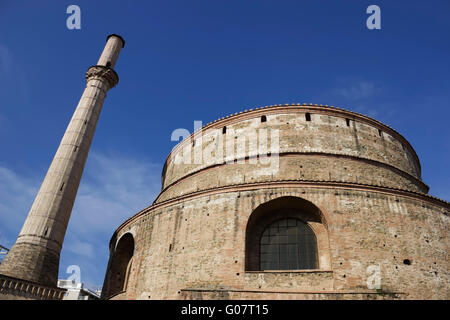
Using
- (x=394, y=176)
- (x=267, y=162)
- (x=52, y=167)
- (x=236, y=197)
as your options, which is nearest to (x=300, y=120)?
(x=267, y=162)

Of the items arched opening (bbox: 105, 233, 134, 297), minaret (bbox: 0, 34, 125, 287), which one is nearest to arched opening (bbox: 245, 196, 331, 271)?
arched opening (bbox: 105, 233, 134, 297)

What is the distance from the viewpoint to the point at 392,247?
10711 millimetres

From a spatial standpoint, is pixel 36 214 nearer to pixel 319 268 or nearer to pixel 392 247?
pixel 319 268

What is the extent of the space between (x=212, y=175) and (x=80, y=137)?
7.34 metres

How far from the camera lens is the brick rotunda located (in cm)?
1031

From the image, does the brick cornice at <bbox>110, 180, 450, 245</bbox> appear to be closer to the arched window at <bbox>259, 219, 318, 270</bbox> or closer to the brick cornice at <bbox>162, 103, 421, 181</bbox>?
the arched window at <bbox>259, 219, 318, 270</bbox>

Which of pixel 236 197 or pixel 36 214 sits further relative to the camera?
pixel 36 214

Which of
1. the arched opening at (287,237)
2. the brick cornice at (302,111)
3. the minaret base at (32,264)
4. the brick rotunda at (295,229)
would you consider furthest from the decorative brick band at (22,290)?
the brick cornice at (302,111)

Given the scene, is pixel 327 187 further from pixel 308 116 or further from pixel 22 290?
pixel 22 290

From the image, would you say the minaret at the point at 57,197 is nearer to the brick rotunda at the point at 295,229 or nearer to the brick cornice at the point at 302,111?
the brick rotunda at the point at 295,229

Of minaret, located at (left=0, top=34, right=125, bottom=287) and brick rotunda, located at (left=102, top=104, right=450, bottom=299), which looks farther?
minaret, located at (left=0, top=34, right=125, bottom=287)

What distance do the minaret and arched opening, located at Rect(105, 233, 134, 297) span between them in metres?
2.24

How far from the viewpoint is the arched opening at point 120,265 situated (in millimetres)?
15070
